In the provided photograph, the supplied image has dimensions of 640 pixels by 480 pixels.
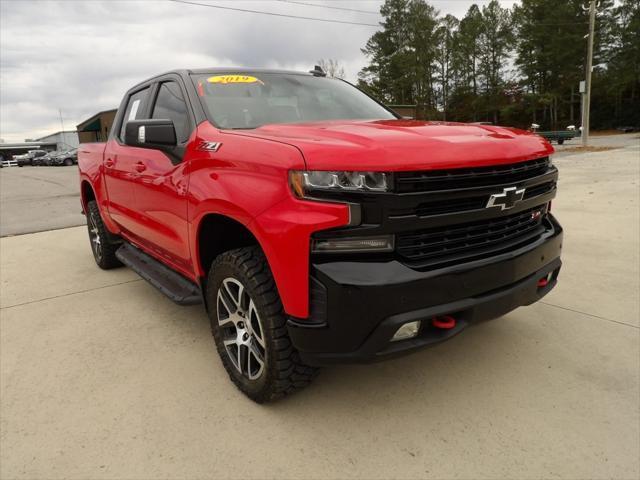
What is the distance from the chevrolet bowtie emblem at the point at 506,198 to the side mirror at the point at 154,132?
1726 mm

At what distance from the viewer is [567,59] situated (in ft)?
162

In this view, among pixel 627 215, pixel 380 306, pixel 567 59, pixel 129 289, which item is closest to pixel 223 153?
pixel 380 306

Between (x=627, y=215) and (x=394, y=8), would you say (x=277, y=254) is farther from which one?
(x=394, y=8)

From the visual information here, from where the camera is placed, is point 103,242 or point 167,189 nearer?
point 167,189

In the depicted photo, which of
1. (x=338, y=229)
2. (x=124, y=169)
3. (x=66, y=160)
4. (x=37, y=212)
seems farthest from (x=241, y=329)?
(x=66, y=160)

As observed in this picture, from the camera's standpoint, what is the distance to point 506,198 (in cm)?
215

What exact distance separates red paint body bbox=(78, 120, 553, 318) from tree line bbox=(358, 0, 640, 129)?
2057 inches

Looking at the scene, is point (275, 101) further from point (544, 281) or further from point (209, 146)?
point (544, 281)

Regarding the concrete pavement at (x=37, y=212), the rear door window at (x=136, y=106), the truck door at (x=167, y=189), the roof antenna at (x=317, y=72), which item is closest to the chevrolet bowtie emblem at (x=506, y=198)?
the truck door at (x=167, y=189)

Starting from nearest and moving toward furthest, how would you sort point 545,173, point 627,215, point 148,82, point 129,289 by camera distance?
1. point 545,173
2. point 148,82
3. point 129,289
4. point 627,215

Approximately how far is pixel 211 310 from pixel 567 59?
2248 inches

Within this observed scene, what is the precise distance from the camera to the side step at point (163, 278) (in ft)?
9.37

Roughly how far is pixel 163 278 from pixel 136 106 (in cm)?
160

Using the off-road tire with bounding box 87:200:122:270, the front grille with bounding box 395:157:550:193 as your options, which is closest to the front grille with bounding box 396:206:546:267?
the front grille with bounding box 395:157:550:193
